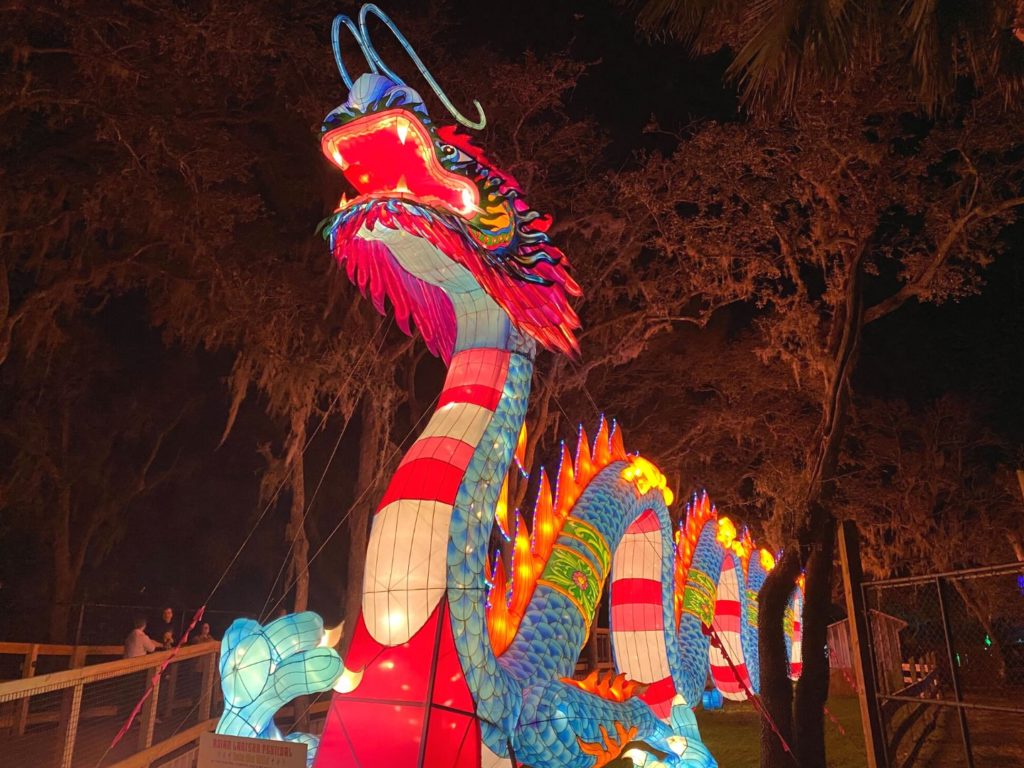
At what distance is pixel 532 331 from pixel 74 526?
15.6 meters

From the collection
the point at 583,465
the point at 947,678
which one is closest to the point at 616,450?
the point at 583,465

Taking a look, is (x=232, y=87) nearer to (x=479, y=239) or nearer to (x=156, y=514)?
(x=479, y=239)

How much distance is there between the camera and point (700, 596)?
24.5 feet

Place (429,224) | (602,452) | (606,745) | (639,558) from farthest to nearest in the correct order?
(639,558), (602,452), (606,745), (429,224)

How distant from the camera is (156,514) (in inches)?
829

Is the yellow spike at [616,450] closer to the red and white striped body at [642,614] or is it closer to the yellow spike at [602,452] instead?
the yellow spike at [602,452]

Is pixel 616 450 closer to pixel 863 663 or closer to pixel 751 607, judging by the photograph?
pixel 863 663

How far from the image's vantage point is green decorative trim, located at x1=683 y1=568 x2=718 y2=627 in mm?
7273

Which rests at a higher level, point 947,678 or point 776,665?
point 776,665

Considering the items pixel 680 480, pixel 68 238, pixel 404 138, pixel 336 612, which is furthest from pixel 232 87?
pixel 336 612

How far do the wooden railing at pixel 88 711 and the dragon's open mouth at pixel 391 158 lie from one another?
2955mm

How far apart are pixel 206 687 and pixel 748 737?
25.2ft

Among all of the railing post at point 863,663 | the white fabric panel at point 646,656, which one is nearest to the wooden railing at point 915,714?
the railing post at point 863,663

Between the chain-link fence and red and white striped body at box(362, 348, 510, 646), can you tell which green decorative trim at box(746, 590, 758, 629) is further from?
red and white striped body at box(362, 348, 510, 646)
